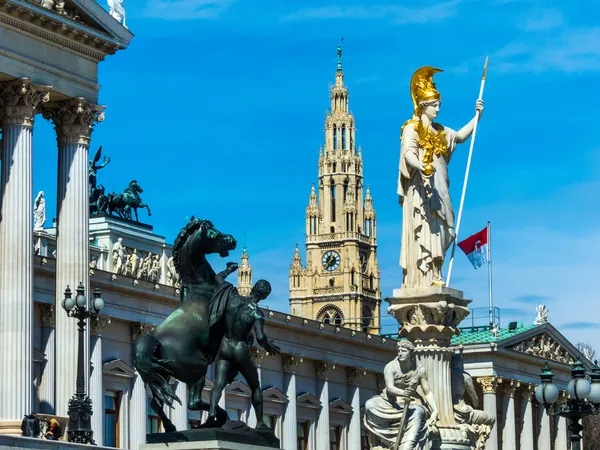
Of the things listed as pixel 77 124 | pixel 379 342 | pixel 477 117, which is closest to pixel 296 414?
pixel 379 342

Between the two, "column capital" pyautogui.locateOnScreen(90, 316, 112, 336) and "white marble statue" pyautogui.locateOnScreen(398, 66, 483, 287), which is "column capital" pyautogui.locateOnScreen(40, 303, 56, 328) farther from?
"white marble statue" pyautogui.locateOnScreen(398, 66, 483, 287)

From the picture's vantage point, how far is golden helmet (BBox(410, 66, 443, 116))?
2347cm

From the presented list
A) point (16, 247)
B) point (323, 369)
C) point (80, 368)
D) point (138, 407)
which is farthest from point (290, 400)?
point (80, 368)

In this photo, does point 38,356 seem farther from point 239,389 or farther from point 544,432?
point 544,432

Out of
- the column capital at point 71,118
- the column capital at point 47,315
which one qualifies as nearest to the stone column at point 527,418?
the column capital at point 47,315

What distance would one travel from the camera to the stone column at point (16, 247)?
1738 inches

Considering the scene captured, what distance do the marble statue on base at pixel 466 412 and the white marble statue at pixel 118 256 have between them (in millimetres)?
53477

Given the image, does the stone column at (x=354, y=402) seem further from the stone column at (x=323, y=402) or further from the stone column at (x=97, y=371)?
the stone column at (x=97, y=371)

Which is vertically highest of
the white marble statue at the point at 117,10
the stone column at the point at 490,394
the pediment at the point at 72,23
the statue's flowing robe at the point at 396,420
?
the white marble statue at the point at 117,10

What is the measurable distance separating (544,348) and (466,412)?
83476mm

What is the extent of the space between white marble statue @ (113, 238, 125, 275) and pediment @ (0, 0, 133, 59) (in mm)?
27466

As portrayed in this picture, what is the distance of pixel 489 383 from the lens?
94.6 meters

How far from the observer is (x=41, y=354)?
5916 centimetres

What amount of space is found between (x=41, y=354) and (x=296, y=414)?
2437cm
